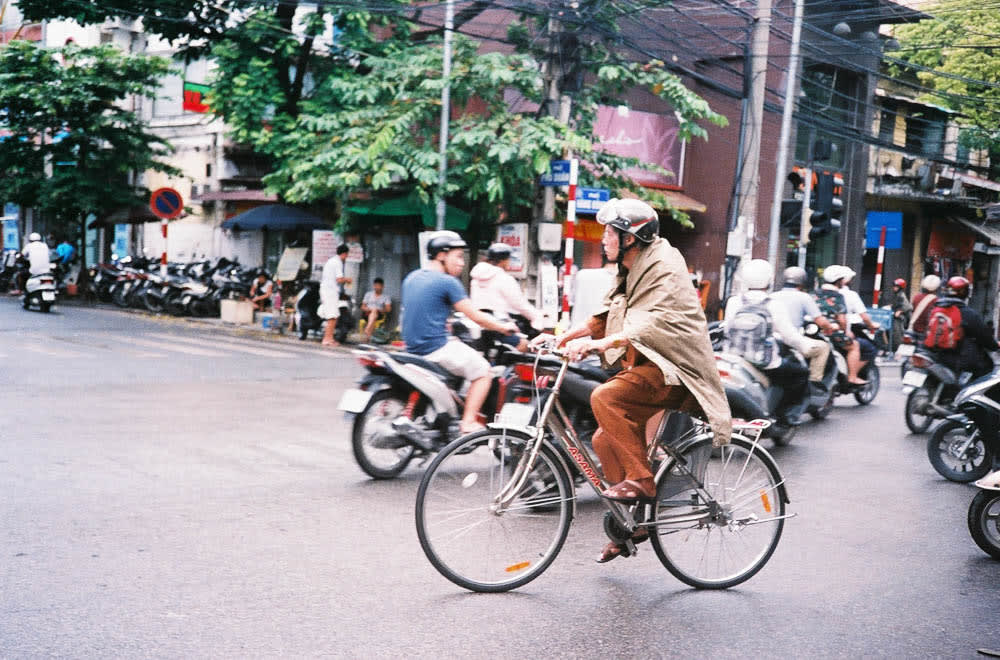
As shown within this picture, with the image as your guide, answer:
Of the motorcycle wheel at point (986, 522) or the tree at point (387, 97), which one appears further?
the tree at point (387, 97)

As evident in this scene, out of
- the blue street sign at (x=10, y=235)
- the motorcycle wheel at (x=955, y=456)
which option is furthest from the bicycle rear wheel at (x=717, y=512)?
the blue street sign at (x=10, y=235)

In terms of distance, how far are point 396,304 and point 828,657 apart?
17.5m

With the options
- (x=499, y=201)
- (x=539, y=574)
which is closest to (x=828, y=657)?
(x=539, y=574)

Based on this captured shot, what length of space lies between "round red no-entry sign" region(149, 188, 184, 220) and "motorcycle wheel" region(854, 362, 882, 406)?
13465mm

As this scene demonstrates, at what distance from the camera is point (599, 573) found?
488 cm

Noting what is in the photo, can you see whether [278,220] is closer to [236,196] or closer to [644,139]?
[236,196]

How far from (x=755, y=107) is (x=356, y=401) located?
11261mm

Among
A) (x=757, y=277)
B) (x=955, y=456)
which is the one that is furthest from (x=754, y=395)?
(x=955, y=456)

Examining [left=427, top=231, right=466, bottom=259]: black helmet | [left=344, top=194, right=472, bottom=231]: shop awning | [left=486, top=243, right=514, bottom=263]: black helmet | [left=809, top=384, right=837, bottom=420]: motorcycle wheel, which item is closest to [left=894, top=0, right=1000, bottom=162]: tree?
[left=344, top=194, right=472, bottom=231]: shop awning

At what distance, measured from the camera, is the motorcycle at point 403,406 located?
270 inches

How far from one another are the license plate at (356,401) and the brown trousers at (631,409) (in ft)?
8.45

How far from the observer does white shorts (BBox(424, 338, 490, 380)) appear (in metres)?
6.97

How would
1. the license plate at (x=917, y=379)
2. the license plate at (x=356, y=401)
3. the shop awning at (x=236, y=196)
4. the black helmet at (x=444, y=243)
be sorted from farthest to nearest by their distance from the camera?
the shop awning at (x=236, y=196), the license plate at (x=917, y=379), the black helmet at (x=444, y=243), the license plate at (x=356, y=401)

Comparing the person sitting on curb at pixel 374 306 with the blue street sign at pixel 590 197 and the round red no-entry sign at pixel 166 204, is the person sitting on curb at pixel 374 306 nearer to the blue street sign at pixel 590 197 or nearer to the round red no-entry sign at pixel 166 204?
the round red no-entry sign at pixel 166 204
